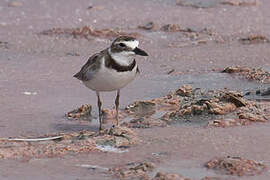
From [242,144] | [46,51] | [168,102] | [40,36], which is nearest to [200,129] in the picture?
[242,144]

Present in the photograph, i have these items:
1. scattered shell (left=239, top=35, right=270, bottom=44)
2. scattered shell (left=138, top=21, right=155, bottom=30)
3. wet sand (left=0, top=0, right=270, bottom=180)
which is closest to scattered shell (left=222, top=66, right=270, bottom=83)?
wet sand (left=0, top=0, right=270, bottom=180)

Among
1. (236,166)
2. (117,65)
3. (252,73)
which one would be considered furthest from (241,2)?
(236,166)

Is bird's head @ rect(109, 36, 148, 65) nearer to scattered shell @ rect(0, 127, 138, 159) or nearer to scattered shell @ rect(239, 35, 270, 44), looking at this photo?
scattered shell @ rect(0, 127, 138, 159)

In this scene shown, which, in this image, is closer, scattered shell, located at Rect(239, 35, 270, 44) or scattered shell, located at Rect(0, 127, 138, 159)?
scattered shell, located at Rect(0, 127, 138, 159)

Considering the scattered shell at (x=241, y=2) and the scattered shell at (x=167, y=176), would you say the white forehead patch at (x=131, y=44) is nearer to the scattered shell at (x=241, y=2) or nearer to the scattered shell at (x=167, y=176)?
the scattered shell at (x=167, y=176)

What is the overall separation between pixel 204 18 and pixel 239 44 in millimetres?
1839

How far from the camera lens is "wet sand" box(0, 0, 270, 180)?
5.36 m

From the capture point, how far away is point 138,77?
845 centimetres

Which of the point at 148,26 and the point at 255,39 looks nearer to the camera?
the point at 255,39

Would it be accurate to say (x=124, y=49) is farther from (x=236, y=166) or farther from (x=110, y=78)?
(x=236, y=166)

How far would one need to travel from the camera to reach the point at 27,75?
857 centimetres

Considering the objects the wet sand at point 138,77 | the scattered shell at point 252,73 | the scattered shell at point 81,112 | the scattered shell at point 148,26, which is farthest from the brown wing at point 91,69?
the scattered shell at point 148,26

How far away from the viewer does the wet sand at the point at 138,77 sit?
536cm

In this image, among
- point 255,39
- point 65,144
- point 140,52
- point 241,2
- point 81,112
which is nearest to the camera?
point 65,144
